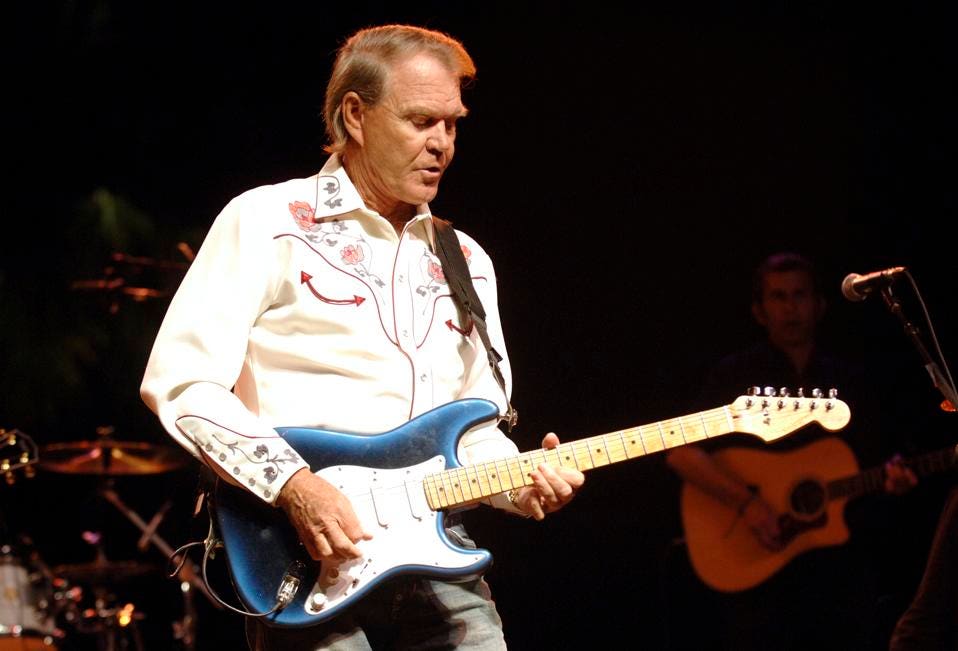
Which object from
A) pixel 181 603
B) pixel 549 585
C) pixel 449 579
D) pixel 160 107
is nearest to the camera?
pixel 449 579

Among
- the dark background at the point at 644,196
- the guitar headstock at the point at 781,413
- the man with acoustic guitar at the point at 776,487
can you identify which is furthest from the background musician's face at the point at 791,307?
the guitar headstock at the point at 781,413

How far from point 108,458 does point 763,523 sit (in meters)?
3.35

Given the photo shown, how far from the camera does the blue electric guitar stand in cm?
226

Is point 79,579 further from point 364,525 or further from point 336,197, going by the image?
point 364,525

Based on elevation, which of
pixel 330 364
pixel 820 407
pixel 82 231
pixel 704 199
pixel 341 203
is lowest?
pixel 820 407

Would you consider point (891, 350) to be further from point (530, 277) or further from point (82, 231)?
point (82, 231)

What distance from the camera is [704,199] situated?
5453 mm

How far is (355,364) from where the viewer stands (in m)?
2.46

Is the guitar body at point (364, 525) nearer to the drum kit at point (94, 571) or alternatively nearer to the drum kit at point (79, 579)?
the drum kit at point (94, 571)

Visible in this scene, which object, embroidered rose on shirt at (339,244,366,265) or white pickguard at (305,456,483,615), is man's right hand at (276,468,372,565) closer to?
white pickguard at (305,456,483,615)

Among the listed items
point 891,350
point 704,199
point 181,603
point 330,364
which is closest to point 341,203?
point 330,364

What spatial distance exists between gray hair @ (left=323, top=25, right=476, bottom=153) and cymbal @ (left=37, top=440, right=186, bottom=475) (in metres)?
3.29

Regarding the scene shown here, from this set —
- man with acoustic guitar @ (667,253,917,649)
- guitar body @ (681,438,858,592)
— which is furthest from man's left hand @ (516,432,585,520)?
guitar body @ (681,438,858,592)

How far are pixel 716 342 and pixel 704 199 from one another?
28.0 inches
